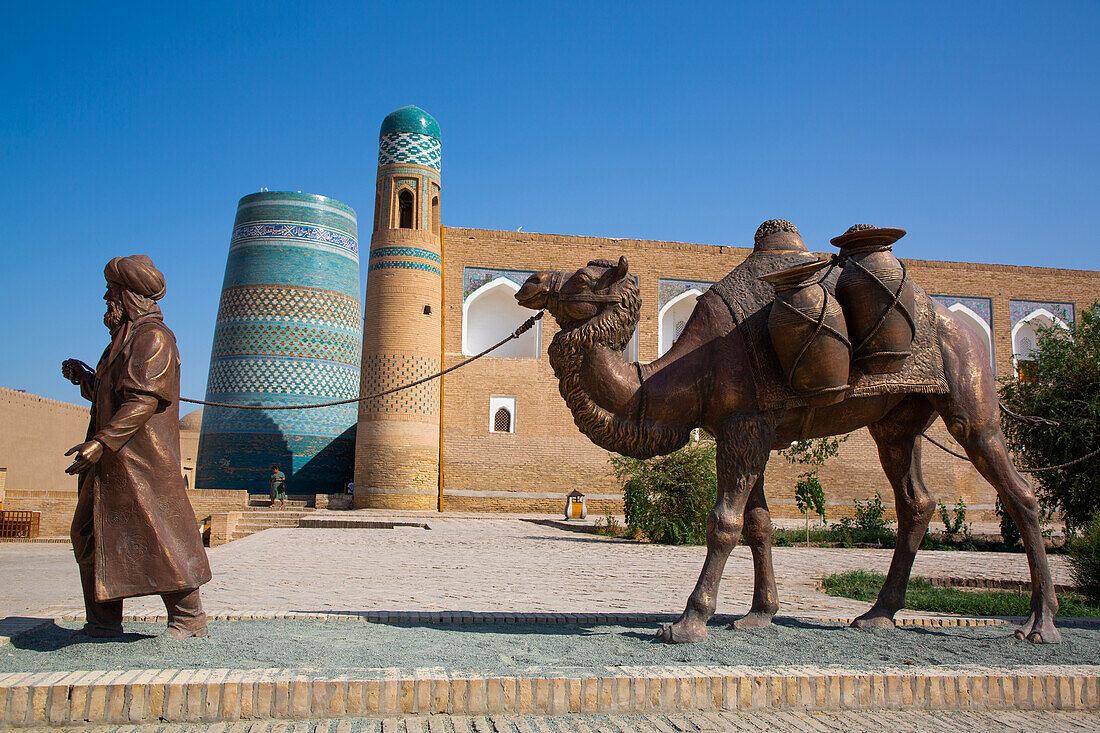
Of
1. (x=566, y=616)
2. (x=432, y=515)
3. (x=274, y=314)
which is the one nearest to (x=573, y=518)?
(x=432, y=515)

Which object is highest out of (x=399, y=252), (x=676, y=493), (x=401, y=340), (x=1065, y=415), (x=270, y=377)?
(x=399, y=252)

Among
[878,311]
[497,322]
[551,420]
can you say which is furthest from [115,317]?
[497,322]

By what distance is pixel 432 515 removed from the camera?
56.9ft

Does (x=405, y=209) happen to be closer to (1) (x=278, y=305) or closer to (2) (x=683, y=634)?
(1) (x=278, y=305)

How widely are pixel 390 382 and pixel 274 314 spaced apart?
196 inches

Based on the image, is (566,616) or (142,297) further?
(566,616)

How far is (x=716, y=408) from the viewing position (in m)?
3.76

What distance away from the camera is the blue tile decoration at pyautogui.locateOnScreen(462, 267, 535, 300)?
2045 cm

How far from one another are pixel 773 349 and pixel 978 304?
21616mm

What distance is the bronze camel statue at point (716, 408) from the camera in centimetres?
366

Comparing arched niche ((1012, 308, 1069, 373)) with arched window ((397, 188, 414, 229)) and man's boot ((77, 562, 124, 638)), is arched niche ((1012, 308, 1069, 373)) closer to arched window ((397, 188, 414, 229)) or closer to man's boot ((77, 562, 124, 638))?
arched window ((397, 188, 414, 229))

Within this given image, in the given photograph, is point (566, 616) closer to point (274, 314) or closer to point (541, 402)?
point (541, 402)

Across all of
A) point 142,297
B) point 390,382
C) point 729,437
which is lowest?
point 729,437

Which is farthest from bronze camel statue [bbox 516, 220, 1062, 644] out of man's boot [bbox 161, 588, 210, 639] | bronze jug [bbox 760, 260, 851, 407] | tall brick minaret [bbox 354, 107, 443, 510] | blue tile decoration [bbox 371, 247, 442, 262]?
blue tile decoration [bbox 371, 247, 442, 262]
